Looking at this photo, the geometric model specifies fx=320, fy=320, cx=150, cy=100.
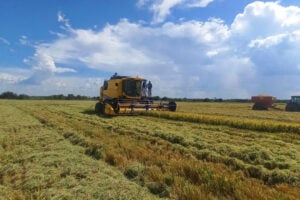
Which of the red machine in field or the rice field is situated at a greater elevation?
the red machine in field

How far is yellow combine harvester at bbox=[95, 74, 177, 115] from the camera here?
2038cm

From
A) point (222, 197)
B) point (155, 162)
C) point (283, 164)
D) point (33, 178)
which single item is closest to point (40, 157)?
point (33, 178)

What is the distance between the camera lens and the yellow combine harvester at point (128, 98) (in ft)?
66.8

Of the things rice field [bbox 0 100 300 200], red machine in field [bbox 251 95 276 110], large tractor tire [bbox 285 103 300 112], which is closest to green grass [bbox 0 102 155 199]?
rice field [bbox 0 100 300 200]

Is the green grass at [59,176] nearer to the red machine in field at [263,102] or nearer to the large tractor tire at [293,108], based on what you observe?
the large tractor tire at [293,108]

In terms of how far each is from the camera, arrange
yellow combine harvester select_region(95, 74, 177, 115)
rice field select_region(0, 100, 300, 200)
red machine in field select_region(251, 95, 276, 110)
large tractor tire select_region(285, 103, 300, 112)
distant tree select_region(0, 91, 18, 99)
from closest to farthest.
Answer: rice field select_region(0, 100, 300, 200) → yellow combine harvester select_region(95, 74, 177, 115) → large tractor tire select_region(285, 103, 300, 112) → red machine in field select_region(251, 95, 276, 110) → distant tree select_region(0, 91, 18, 99)

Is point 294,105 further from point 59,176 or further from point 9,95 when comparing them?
point 9,95

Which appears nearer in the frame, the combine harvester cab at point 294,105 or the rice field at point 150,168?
the rice field at point 150,168

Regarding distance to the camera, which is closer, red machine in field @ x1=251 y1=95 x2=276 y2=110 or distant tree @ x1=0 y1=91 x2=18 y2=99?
red machine in field @ x1=251 y1=95 x2=276 y2=110

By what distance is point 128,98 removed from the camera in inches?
860

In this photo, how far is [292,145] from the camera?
9594mm

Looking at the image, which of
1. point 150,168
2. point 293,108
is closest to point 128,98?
point 150,168

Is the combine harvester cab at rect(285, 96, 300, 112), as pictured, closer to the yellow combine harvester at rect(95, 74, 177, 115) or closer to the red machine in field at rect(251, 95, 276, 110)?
the red machine in field at rect(251, 95, 276, 110)

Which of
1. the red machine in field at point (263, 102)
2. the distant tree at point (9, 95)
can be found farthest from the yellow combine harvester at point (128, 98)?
the distant tree at point (9, 95)
